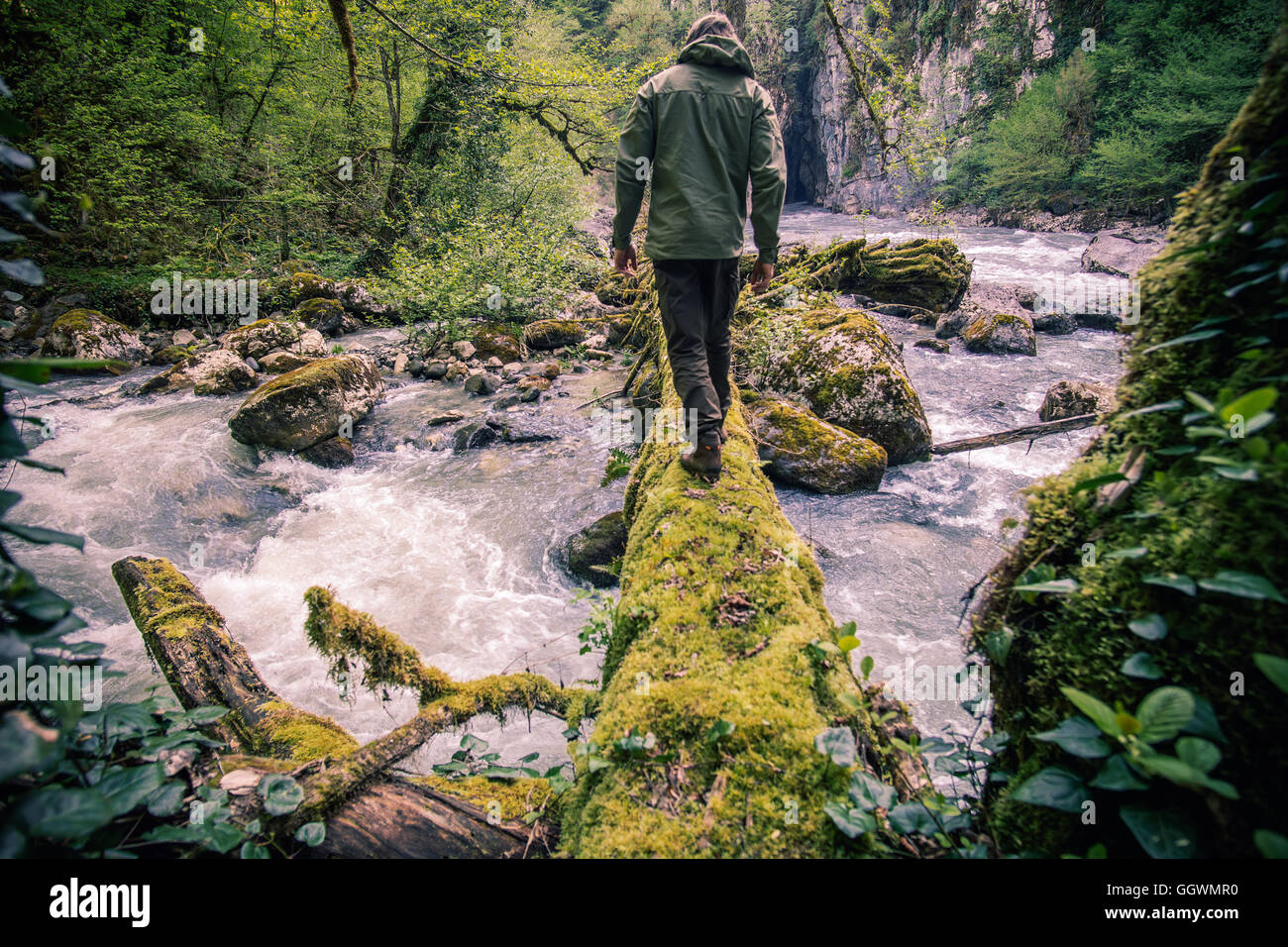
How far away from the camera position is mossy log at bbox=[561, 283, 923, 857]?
4.66ft

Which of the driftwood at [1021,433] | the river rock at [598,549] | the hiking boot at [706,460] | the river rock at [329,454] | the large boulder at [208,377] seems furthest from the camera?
the large boulder at [208,377]

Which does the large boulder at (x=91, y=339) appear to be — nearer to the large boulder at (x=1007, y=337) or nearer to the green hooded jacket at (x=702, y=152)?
the green hooded jacket at (x=702, y=152)

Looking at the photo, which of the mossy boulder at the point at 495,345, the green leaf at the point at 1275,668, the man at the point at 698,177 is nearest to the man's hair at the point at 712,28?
the man at the point at 698,177

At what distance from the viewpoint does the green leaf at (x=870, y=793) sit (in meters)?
1.31

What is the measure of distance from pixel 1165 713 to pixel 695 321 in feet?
9.63

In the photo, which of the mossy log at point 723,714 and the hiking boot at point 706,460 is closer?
the mossy log at point 723,714

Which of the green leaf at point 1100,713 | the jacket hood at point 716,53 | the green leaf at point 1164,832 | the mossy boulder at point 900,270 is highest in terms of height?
the mossy boulder at point 900,270

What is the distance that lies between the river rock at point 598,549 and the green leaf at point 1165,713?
14.4ft

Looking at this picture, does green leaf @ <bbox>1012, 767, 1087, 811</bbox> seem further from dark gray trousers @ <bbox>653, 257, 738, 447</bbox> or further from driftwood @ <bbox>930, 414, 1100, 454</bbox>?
driftwood @ <bbox>930, 414, 1100, 454</bbox>

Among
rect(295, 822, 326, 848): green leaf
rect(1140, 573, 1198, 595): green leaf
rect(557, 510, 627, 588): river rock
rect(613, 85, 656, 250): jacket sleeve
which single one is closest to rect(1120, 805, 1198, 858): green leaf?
rect(1140, 573, 1198, 595): green leaf

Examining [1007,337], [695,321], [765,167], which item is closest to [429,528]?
[695,321]

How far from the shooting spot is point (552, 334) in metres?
12.1

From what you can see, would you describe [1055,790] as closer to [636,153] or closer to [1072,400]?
[636,153]
